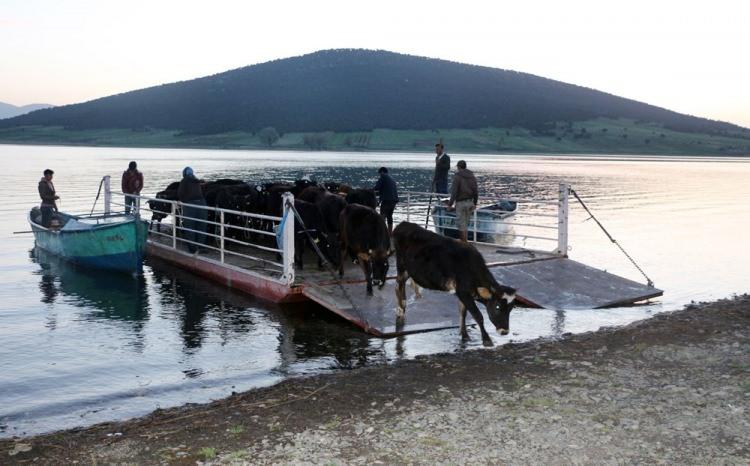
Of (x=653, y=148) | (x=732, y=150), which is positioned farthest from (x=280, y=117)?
(x=732, y=150)

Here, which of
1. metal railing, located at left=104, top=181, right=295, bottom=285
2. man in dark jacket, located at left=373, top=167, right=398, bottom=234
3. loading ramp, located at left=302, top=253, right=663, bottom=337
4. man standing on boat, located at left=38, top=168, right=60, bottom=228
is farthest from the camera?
man standing on boat, located at left=38, top=168, right=60, bottom=228

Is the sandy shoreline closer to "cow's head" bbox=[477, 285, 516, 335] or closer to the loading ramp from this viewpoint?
"cow's head" bbox=[477, 285, 516, 335]

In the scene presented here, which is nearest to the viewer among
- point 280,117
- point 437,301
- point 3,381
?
point 3,381

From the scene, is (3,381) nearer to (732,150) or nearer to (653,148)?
(653,148)

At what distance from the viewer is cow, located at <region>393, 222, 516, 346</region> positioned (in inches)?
392

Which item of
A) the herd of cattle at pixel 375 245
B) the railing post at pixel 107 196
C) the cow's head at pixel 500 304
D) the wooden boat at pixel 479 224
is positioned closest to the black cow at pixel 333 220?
the herd of cattle at pixel 375 245

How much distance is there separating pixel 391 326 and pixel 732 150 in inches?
7587

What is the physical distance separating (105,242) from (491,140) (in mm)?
156155

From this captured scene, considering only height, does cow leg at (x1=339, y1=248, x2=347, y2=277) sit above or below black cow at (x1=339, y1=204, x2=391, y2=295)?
below

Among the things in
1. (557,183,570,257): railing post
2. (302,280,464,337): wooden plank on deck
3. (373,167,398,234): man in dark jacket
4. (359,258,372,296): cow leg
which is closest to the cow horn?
(302,280,464,337): wooden plank on deck

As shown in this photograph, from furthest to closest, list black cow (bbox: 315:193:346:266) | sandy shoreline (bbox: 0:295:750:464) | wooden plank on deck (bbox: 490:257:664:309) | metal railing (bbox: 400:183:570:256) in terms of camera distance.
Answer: metal railing (bbox: 400:183:570:256), black cow (bbox: 315:193:346:266), wooden plank on deck (bbox: 490:257:664:309), sandy shoreline (bbox: 0:295:750:464)

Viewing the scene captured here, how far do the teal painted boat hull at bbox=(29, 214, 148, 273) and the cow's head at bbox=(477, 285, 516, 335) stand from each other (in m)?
10.3

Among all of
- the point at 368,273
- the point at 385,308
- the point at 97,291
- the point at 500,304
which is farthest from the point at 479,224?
the point at 97,291

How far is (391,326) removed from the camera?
1164 cm
